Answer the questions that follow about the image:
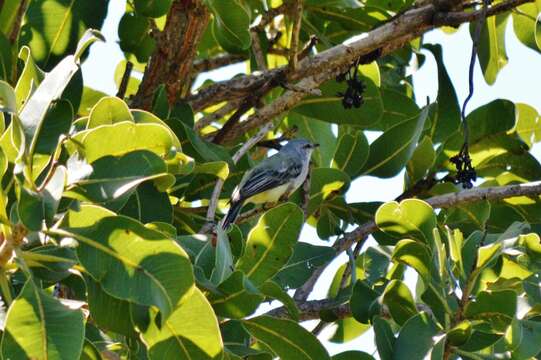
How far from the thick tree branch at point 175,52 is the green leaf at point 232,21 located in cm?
20

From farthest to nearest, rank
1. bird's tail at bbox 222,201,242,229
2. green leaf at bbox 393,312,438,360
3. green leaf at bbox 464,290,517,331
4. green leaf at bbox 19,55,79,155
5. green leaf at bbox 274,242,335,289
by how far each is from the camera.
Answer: bird's tail at bbox 222,201,242,229
green leaf at bbox 274,242,335,289
green leaf at bbox 464,290,517,331
green leaf at bbox 393,312,438,360
green leaf at bbox 19,55,79,155

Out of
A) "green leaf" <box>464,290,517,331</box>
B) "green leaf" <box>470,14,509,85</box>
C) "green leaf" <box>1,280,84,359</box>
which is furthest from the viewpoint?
"green leaf" <box>470,14,509,85</box>

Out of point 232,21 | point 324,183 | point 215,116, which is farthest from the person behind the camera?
point 215,116

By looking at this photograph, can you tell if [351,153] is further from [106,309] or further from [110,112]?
[106,309]

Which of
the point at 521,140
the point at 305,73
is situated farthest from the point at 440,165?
the point at 305,73

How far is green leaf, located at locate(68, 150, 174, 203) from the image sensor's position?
102 inches

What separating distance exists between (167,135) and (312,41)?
2046 mm

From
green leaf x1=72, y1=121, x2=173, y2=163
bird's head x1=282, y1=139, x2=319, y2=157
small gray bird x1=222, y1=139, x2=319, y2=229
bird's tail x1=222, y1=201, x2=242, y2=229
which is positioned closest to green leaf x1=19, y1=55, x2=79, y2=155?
green leaf x1=72, y1=121, x2=173, y2=163

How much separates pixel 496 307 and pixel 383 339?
361 mm

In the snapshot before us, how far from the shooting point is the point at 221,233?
10.2 feet

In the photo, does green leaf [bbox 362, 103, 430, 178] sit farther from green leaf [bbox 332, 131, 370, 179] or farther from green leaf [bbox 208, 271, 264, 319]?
green leaf [bbox 208, 271, 264, 319]

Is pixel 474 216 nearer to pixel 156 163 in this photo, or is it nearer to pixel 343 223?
pixel 343 223

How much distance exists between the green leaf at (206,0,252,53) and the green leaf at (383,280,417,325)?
128cm

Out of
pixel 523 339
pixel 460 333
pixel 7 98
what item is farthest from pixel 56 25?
pixel 523 339
